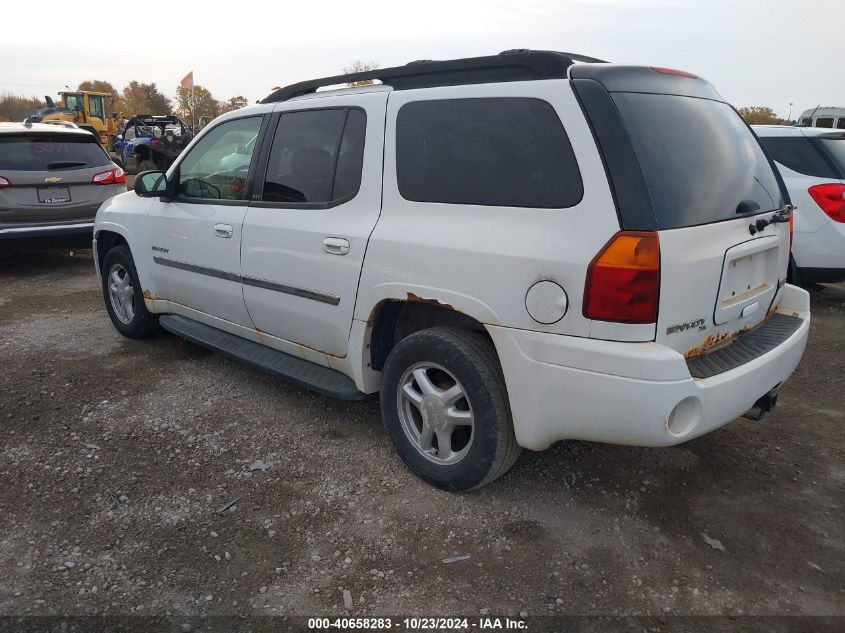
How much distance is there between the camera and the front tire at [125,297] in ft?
16.2

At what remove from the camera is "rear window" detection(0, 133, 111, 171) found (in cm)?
703

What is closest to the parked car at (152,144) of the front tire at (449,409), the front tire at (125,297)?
the front tire at (125,297)

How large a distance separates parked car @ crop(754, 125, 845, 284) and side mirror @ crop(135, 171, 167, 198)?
4960 millimetres

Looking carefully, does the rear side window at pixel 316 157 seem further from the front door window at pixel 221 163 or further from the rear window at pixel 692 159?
the rear window at pixel 692 159

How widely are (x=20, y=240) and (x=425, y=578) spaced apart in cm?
653

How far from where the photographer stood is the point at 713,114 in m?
2.90

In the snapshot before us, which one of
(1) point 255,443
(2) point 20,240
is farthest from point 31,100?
(1) point 255,443

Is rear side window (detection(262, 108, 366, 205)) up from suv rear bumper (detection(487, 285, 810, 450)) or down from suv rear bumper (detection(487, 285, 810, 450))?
up

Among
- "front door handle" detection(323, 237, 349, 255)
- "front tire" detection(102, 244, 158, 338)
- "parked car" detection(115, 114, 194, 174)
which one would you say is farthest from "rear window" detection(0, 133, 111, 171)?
"parked car" detection(115, 114, 194, 174)

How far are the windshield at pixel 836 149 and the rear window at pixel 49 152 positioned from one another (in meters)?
7.79

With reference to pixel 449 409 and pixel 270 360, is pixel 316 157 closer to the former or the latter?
pixel 270 360

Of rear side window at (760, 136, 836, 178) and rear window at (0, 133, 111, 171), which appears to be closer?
rear side window at (760, 136, 836, 178)

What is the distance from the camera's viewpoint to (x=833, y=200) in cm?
570

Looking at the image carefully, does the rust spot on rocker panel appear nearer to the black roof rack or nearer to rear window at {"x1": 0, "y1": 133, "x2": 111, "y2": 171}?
the black roof rack
